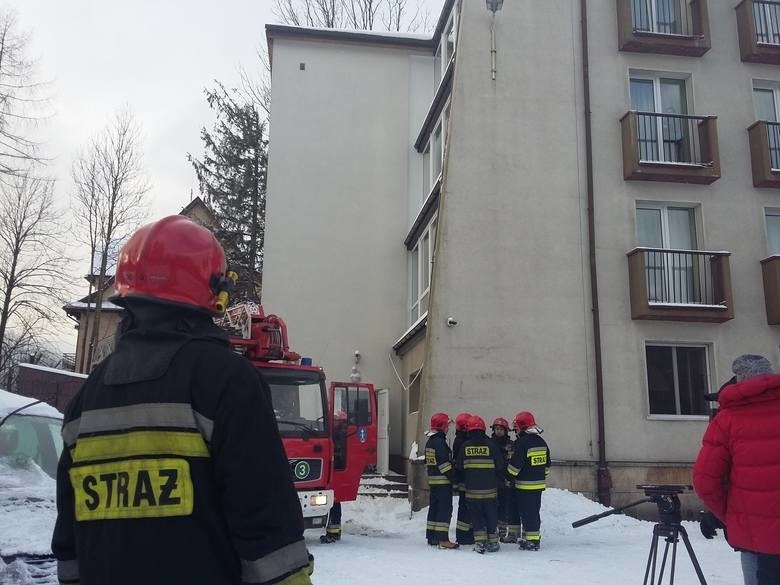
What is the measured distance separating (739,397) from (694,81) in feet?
46.5

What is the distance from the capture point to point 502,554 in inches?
394

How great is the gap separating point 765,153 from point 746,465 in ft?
45.1

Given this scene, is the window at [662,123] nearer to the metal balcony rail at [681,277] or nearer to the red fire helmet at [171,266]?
the metal balcony rail at [681,277]

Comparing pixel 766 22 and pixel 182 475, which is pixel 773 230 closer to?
pixel 766 22

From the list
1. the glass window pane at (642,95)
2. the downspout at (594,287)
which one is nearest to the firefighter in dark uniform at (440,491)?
the downspout at (594,287)

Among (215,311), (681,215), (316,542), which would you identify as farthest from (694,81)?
(215,311)

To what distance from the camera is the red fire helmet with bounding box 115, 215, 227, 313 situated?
216cm

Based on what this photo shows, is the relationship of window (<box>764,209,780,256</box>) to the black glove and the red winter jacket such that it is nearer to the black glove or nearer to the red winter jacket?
the black glove

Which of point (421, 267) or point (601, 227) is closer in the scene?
point (601, 227)

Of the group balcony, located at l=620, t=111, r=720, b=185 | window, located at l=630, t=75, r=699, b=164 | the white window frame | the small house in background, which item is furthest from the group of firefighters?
the small house in background

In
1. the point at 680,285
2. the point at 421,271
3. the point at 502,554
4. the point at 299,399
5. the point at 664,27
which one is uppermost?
the point at 664,27

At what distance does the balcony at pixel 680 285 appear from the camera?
1463 centimetres

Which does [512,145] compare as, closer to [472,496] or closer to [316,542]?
[472,496]

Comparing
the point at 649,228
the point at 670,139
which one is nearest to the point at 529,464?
the point at 649,228
